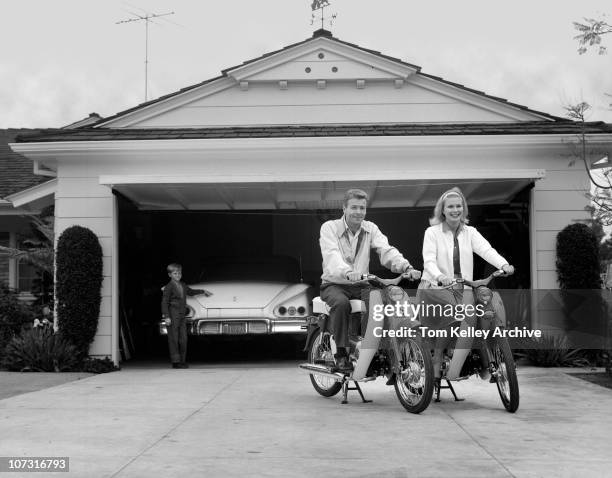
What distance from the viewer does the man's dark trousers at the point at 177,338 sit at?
12.3m

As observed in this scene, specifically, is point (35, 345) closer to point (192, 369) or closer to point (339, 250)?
point (192, 369)

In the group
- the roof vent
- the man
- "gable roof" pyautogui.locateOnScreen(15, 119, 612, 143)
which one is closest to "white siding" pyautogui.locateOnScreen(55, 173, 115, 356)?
"gable roof" pyautogui.locateOnScreen(15, 119, 612, 143)

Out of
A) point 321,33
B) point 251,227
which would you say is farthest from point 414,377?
point 251,227

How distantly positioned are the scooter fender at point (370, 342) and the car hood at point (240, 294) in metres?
4.91

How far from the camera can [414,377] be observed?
683 centimetres

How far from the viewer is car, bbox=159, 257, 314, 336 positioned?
12.0 meters

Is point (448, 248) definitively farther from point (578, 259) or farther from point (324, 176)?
point (578, 259)

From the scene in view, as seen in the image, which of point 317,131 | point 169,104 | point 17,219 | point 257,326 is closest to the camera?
point 257,326

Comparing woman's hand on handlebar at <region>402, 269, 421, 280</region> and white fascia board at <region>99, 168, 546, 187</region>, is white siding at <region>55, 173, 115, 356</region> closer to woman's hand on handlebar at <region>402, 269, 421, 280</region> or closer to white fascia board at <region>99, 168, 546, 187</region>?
white fascia board at <region>99, 168, 546, 187</region>

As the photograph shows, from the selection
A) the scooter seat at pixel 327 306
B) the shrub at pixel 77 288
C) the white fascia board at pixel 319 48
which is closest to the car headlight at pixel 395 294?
the scooter seat at pixel 327 306

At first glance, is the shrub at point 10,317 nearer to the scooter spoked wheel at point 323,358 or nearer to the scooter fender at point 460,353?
the scooter spoked wheel at point 323,358

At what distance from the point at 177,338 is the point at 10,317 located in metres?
2.81

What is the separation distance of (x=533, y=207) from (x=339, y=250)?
19.0 ft

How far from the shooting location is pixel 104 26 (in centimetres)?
1720
